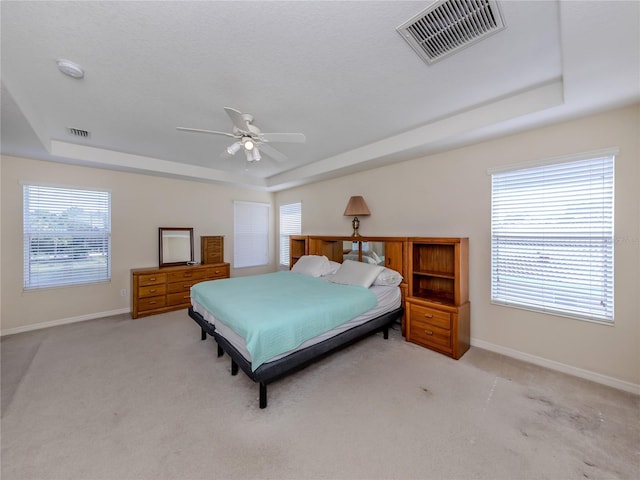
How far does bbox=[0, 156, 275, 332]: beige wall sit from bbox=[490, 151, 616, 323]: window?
5.09 metres

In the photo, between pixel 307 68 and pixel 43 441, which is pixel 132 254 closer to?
pixel 43 441

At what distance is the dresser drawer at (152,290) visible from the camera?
4.14 meters

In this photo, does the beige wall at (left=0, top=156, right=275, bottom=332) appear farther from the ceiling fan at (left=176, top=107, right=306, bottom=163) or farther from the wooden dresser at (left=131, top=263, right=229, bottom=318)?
the ceiling fan at (left=176, top=107, right=306, bottom=163)

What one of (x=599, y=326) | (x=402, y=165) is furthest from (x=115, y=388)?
(x=599, y=326)

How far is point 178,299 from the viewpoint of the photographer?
14.9 feet

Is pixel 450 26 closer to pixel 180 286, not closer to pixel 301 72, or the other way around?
pixel 301 72

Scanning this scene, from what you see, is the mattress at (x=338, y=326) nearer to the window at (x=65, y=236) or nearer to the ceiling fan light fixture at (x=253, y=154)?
the ceiling fan light fixture at (x=253, y=154)

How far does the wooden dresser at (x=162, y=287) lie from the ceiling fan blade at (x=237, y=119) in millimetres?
3290

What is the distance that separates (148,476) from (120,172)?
456cm

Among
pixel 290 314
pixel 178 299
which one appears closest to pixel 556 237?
pixel 290 314

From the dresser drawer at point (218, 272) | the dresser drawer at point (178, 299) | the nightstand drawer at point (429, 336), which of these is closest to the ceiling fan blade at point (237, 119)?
the nightstand drawer at point (429, 336)

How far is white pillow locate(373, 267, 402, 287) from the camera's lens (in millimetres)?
3421

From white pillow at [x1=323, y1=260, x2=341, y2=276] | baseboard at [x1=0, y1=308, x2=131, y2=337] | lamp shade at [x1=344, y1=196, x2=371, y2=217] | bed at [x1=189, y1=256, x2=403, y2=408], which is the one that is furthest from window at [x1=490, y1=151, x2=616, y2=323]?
baseboard at [x1=0, y1=308, x2=131, y2=337]

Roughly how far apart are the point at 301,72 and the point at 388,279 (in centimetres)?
264
